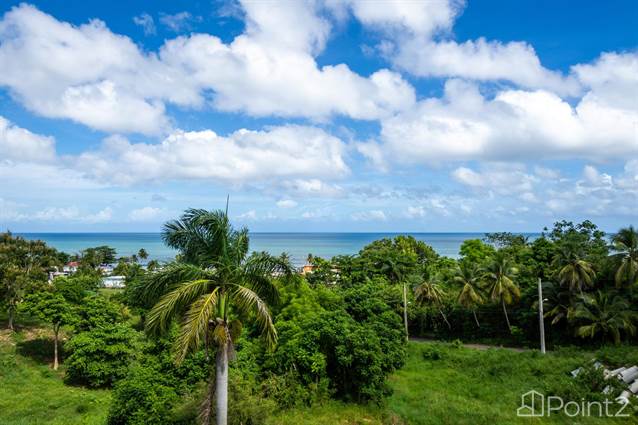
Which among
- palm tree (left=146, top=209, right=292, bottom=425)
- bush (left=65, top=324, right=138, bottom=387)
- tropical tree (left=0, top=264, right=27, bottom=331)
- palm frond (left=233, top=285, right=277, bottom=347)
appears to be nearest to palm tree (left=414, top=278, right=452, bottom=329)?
bush (left=65, top=324, right=138, bottom=387)

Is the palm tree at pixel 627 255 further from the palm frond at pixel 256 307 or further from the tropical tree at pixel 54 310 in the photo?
the tropical tree at pixel 54 310

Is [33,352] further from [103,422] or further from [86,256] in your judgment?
[86,256]

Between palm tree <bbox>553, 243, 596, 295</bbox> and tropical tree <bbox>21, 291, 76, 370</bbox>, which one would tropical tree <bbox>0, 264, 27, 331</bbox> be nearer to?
tropical tree <bbox>21, 291, 76, 370</bbox>

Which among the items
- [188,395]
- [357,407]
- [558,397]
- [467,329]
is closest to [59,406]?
[188,395]

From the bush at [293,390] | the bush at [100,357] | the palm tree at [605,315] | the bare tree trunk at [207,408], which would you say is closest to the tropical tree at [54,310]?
the bush at [100,357]

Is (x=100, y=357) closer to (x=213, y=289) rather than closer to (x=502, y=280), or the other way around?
(x=213, y=289)
